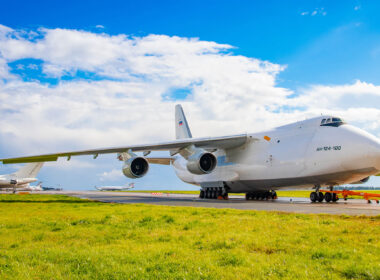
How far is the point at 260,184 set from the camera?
2080cm

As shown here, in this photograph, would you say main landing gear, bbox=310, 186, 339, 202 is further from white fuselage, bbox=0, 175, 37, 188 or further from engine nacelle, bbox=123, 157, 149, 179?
white fuselage, bbox=0, 175, 37, 188

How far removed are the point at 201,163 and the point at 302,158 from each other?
539 cm

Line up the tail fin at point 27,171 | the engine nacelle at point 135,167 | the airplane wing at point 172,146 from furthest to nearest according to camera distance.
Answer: the tail fin at point 27,171 < the airplane wing at point 172,146 < the engine nacelle at point 135,167

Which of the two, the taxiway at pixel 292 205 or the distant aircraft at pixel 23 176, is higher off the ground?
the distant aircraft at pixel 23 176

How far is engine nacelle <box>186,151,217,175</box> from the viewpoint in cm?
1947

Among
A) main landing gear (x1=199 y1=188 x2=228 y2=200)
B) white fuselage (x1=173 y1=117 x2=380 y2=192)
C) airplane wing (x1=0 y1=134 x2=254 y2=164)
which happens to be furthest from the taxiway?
main landing gear (x1=199 y1=188 x2=228 y2=200)

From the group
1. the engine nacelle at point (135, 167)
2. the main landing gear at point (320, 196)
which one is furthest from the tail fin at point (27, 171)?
the main landing gear at point (320, 196)

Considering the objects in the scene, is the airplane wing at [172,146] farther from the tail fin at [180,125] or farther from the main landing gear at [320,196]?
the tail fin at [180,125]

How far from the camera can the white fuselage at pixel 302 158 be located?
15.8 m

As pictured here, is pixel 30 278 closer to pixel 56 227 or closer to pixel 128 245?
pixel 128 245

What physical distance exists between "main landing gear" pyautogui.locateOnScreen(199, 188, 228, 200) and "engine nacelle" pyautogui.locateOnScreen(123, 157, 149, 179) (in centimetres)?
603

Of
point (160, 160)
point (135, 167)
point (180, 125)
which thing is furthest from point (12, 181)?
point (135, 167)

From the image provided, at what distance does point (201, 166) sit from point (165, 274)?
1547 centimetres

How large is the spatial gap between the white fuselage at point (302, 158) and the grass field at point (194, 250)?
806 cm
